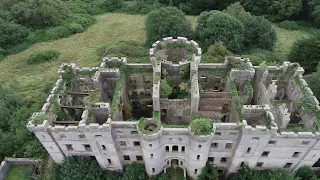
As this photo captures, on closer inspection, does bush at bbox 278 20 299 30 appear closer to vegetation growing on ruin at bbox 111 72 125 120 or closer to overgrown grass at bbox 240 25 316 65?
overgrown grass at bbox 240 25 316 65

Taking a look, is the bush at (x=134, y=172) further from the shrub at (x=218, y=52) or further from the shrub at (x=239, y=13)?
the shrub at (x=239, y=13)

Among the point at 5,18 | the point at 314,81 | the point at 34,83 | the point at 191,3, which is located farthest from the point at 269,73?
the point at 5,18

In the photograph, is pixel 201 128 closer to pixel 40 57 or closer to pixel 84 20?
pixel 40 57

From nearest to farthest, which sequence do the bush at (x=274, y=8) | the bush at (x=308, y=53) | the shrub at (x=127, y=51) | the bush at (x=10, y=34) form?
the bush at (x=308, y=53), the shrub at (x=127, y=51), the bush at (x=10, y=34), the bush at (x=274, y=8)

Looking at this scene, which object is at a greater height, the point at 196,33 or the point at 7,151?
the point at 196,33

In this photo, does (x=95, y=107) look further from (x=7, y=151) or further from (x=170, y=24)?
(x=170, y=24)

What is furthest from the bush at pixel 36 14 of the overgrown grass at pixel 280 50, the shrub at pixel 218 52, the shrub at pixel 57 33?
the overgrown grass at pixel 280 50
